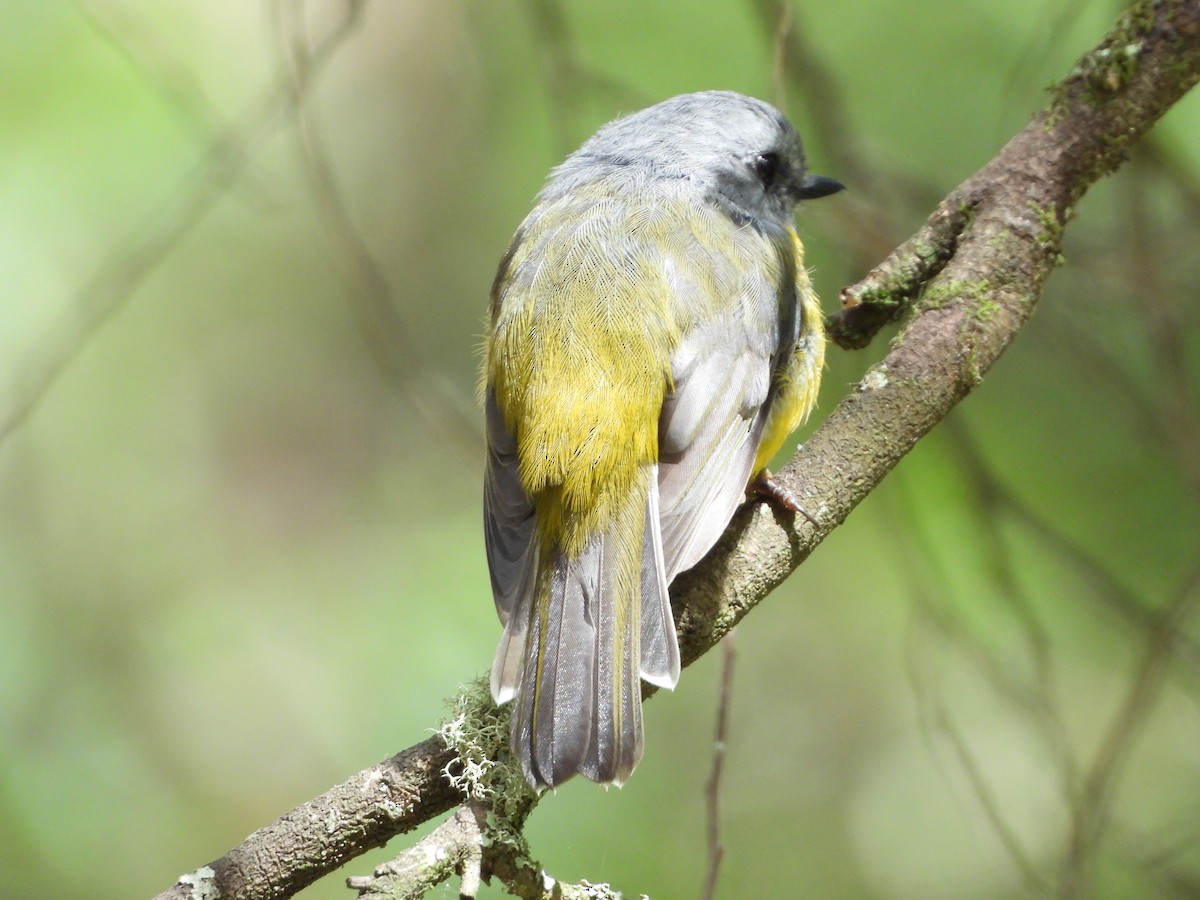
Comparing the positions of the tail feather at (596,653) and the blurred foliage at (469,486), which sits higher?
the blurred foliage at (469,486)

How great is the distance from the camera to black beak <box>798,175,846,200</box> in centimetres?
344

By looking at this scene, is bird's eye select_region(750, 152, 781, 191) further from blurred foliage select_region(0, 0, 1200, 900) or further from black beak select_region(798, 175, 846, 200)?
blurred foliage select_region(0, 0, 1200, 900)

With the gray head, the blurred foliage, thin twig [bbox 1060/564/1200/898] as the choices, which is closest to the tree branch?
the gray head

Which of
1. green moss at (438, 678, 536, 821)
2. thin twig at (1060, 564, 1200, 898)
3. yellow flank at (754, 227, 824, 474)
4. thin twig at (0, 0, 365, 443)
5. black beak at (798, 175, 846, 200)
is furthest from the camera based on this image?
thin twig at (0, 0, 365, 443)

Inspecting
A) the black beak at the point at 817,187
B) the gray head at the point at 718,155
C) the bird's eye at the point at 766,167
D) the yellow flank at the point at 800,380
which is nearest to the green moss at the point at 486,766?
the yellow flank at the point at 800,380

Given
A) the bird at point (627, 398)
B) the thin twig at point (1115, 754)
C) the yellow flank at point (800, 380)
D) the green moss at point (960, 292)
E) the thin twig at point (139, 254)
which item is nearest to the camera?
the bird at point (627, 398)

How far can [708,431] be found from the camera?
104 inches

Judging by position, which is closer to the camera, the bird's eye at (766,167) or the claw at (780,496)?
the claw at (780,496)

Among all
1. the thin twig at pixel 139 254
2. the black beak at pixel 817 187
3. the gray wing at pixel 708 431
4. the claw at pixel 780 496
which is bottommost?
the claw at pixel 780 496

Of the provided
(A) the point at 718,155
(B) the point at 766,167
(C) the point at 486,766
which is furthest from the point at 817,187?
(C) the point at 486,766

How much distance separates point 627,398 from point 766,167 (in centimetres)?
111

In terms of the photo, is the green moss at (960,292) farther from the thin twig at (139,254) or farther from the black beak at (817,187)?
the thin twig at (139,254)

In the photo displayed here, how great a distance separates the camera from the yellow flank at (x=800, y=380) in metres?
2.90

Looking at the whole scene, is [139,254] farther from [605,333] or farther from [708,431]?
[708,431]
